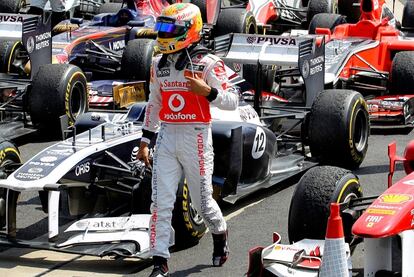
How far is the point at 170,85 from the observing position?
7633mm

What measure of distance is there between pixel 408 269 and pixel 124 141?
364 cm

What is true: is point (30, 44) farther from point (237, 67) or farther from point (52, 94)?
point (237, 67)

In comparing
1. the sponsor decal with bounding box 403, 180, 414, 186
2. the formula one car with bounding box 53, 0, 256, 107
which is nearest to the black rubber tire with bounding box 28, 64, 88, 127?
the formula one car with bounding box 53, 0, 256, 107

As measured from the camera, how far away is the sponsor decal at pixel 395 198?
6332mm

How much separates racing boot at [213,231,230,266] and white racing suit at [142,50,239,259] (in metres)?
0.23

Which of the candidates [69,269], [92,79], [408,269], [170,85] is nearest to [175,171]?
[170,85]

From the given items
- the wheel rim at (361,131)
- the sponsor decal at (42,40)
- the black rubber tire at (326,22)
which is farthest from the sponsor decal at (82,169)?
the black rubber tire at (326,22)

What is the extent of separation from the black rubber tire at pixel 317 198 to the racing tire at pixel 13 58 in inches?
317

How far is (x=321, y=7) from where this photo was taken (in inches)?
773

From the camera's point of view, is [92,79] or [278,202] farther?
[92,79]

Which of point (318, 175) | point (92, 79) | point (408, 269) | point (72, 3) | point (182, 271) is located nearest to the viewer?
point (408, 269)

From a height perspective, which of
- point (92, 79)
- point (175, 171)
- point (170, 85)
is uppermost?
point (170, 85)

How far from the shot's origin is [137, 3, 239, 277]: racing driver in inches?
294

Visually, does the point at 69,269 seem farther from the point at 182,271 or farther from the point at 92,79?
the point at 92,79
